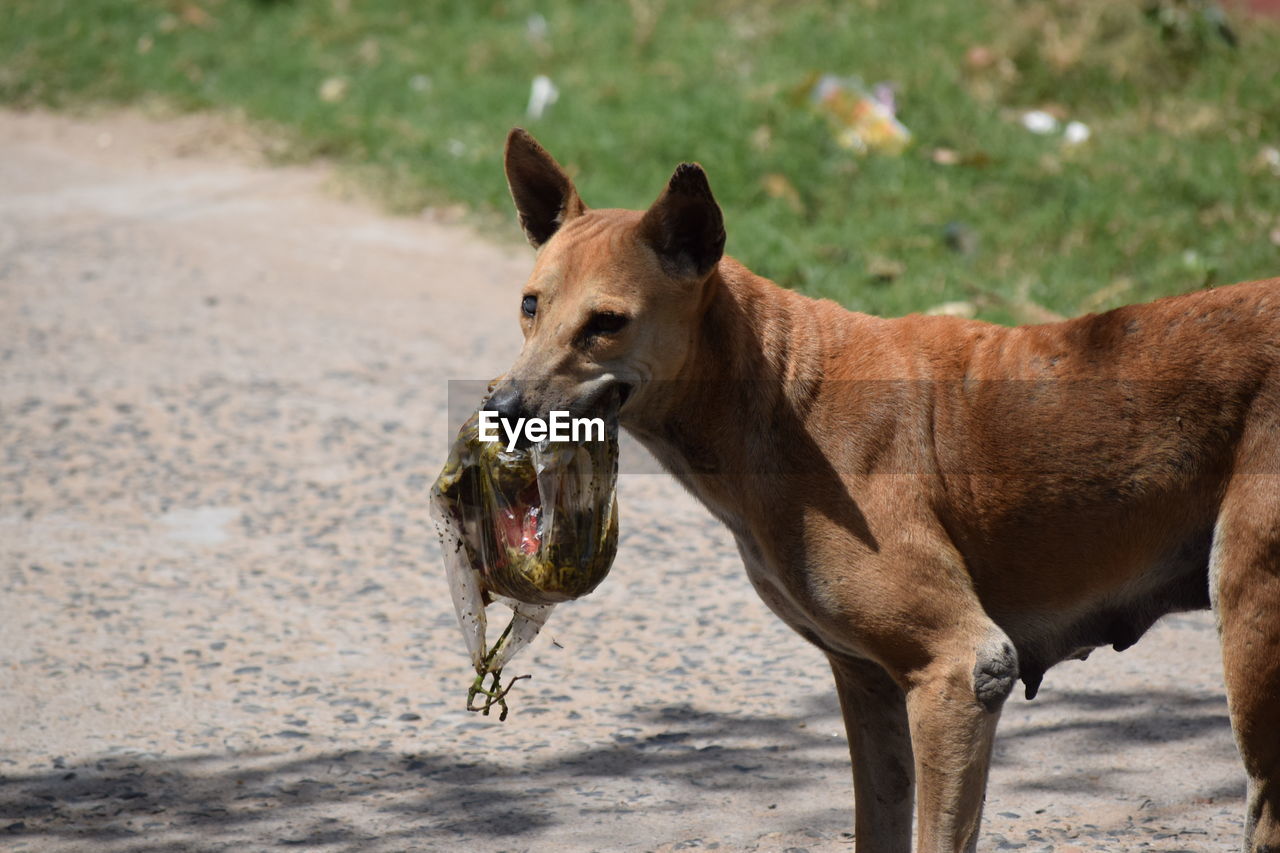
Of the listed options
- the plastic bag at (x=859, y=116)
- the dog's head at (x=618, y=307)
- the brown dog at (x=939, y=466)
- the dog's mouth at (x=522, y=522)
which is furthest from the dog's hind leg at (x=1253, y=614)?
the plastic bag at (x=859, y=116)

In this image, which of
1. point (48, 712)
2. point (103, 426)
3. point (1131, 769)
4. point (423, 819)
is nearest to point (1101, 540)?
point (1131, 769)

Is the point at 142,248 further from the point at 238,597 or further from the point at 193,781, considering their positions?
the point at 193,781

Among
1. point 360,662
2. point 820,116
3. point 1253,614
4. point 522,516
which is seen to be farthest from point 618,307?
point 820,116

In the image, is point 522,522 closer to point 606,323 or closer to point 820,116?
point 606,323

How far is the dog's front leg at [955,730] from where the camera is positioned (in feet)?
10.5

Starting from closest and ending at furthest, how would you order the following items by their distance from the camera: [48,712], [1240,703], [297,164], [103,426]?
1. [1240,703]
2. [48,712]
3. [103,426]
4. [297,164]

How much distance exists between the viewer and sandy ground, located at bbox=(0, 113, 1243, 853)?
4.03 metres

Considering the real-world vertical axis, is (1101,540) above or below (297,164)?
below

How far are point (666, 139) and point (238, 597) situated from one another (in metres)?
5.09

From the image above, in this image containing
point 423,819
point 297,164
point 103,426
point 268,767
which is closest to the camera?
point 423,819

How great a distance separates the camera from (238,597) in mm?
5406

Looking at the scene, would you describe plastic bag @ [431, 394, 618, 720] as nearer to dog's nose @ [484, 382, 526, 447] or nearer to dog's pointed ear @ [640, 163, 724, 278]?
dog's nose @ [484, 382, 526, 447]

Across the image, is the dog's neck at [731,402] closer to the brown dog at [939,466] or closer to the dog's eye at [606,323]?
the brown dog at [939,466]

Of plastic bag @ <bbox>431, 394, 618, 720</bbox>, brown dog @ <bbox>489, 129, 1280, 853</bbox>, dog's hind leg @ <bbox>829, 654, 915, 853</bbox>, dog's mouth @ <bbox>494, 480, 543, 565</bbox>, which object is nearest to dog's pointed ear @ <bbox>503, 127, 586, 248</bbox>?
brown dog @ <bbox>489, 129, 1280, 853</bbox>
